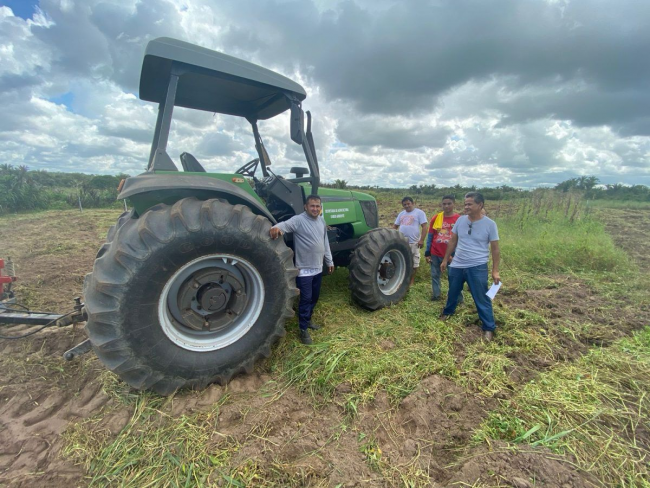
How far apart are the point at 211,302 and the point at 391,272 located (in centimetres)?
239

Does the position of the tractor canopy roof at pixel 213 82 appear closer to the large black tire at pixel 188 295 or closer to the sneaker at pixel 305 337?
the large black tire at pixel 188 295

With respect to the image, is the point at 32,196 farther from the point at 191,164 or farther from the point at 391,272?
the point at 391,272

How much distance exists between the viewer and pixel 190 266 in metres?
2.30

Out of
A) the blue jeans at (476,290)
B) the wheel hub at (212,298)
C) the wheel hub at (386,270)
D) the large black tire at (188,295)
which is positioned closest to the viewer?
the large black tire at (188,295)

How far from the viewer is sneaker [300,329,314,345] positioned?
2.98 meters

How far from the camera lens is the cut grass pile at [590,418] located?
1.72 meters

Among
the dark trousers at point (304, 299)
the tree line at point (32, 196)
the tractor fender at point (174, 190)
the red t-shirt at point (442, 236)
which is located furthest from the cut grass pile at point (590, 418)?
the tree line at point (32, 196)

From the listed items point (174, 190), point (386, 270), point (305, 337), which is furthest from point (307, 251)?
point (386, 270)

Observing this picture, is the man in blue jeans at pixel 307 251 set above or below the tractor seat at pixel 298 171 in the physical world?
below

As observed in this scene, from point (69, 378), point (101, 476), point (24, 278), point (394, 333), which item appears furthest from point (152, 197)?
point (24, 278)

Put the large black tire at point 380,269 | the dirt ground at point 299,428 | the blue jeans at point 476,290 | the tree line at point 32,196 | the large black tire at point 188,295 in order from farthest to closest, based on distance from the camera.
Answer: the tree line at point 32,196 → the large black tire at point 380,269 → the blue jeans at point 476,290 → the large black tire at point 188,295 → the dirt ground at point 299,428

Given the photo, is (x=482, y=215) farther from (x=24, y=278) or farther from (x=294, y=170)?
(x=24, y=278)

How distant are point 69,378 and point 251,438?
1.68 meters

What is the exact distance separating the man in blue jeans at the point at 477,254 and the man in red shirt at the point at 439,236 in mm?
804
